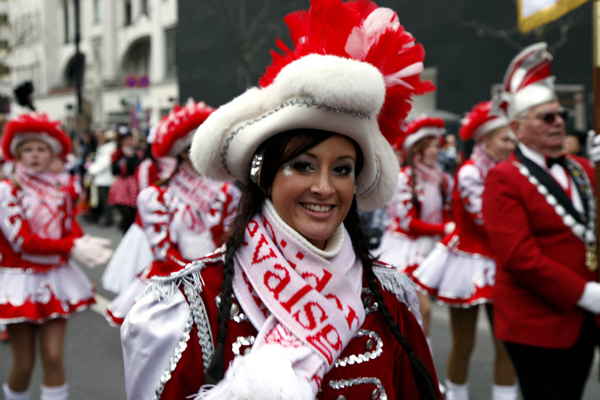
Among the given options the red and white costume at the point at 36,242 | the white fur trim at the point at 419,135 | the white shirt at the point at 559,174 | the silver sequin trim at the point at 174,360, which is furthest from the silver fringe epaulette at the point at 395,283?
the white fur trim at the point at 419,135

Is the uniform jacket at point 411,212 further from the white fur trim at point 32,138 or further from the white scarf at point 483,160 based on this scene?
the white fur trim at point 32,138

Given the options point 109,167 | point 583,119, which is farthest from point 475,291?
point 109,167

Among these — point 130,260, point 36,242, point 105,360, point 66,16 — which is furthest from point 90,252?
point 66,16

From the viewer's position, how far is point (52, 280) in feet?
14.7

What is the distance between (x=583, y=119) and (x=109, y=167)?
9558mm

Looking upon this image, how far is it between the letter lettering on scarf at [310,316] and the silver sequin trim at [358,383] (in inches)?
→ 8.2

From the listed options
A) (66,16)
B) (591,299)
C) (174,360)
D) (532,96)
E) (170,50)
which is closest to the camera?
(174,360)

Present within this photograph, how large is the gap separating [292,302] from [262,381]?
0.29m

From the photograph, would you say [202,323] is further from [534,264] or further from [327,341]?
[534,264]

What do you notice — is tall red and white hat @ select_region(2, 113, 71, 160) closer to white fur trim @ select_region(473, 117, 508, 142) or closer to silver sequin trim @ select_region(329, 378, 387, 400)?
white fur trim @ select_region(473, 117, 508, 142)

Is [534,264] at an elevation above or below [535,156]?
below

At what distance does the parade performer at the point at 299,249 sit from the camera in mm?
1811

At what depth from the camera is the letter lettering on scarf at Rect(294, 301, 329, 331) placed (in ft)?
6.05

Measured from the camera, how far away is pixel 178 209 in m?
4.41
